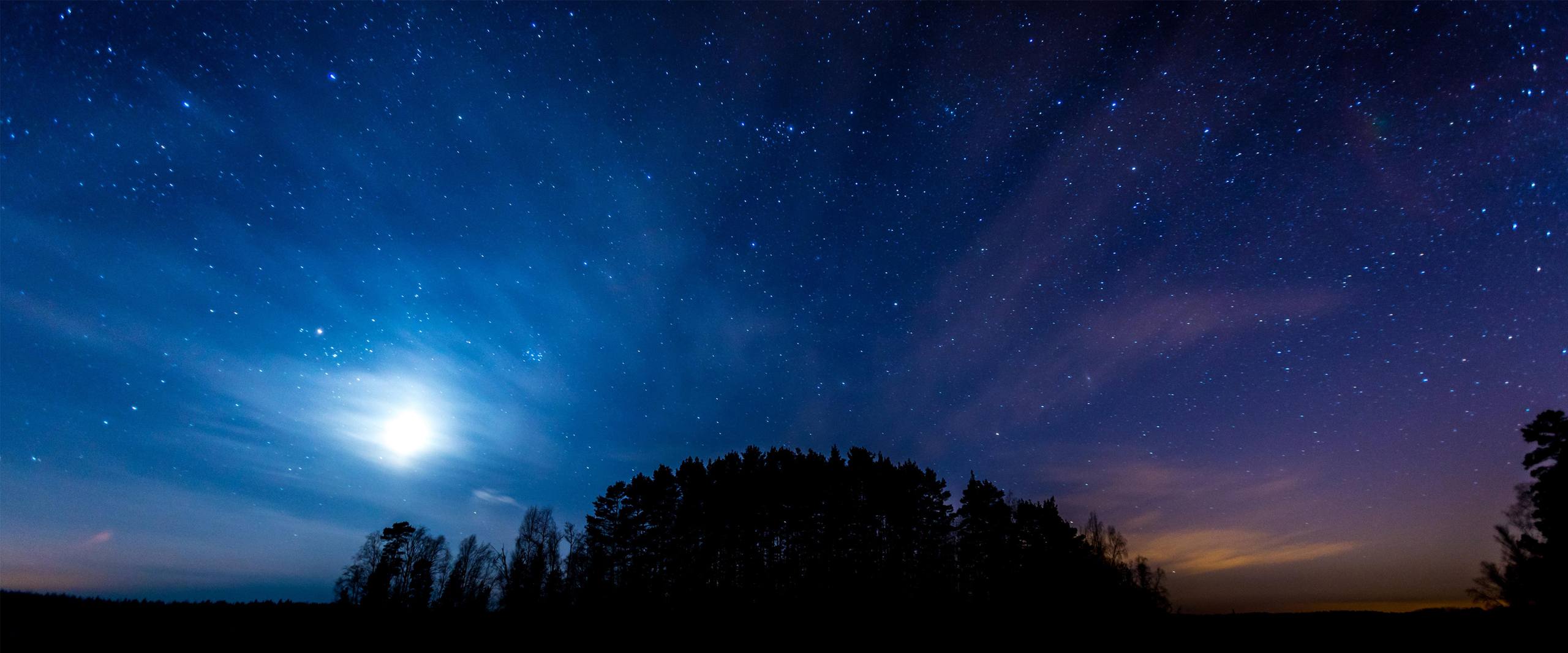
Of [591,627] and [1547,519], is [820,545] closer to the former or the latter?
[591,627]

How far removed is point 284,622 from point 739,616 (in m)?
19.8

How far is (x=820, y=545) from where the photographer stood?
4141 centimetres

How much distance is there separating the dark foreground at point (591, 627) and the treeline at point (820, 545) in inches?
444

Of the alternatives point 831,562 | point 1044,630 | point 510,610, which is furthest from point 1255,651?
point 510,610

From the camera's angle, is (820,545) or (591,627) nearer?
(591,627)

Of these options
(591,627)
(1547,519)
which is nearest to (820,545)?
(591,627)

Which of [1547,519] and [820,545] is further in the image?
[820,545]

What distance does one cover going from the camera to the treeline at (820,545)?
1572 inches

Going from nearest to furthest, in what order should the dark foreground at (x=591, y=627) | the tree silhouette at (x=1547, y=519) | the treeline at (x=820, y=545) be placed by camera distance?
the dark foreground at (x=591, y=627) → the tree silhouette at (x=1547, y=519) → the treeline at (x=820, y=545)

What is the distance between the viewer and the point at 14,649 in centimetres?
1101

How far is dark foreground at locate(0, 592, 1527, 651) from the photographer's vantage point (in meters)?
13.2

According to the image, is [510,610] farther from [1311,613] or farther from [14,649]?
[1311,613]

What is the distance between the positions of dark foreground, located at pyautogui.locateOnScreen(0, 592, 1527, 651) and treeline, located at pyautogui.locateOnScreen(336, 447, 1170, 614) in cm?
1128

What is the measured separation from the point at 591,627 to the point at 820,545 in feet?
71.1
